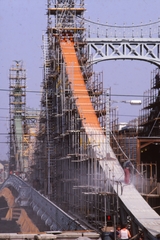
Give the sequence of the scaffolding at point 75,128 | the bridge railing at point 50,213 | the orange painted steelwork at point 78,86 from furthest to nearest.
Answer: the orange painted steelwork at point 78,86 → the scaffolding at point 75,128 → the bridge railing at point 50,213

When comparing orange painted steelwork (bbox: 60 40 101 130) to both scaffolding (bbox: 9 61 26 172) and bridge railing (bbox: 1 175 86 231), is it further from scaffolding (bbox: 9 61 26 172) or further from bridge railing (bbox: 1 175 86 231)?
scaffolding (bbox: 9 61 26 172)

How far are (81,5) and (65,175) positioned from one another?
15820 mm

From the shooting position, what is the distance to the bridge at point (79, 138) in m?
36.6

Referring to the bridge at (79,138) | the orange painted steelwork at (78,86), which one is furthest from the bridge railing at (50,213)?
the orange painted steelwork at (78,86)

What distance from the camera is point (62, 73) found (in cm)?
5369

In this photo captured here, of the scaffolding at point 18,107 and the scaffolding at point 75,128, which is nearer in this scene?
the scaffolding at point 75,128

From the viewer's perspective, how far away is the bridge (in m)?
36.6

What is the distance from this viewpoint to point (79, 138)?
1838 inches

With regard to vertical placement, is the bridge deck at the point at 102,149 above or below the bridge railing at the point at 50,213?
above

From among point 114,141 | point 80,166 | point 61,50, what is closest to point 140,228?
point 80,166

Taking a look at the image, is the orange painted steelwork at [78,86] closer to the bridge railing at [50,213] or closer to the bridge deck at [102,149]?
the bridge deck at [102,149]

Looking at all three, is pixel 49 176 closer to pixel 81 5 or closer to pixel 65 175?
pixel 65 175

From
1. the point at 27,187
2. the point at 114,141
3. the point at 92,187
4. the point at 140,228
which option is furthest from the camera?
the point at 27,187

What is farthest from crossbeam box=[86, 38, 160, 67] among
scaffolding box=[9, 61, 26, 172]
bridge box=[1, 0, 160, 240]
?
scaffolding box=[9, 61, 26, 172]
